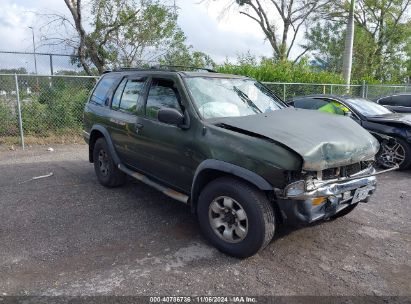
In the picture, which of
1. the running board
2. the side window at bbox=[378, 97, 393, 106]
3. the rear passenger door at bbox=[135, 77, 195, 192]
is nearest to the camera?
the rear passenger door at bbox=[135, 77, 195, 192]

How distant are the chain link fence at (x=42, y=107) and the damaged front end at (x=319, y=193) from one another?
769 centimetres

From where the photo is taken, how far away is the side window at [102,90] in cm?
559

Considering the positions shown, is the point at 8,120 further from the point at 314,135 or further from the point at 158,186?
the point at 314,135

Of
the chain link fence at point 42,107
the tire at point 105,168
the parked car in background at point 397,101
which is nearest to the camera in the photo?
the tire at point 105,168

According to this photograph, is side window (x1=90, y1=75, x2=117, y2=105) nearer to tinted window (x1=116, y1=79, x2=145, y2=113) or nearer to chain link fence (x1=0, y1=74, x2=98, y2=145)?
tinted window (x1=116, y1=79, x2=145, y2=113)

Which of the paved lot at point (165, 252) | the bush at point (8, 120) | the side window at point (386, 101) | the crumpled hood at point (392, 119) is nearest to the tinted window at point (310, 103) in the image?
the crumpled hood at point (392, 119)

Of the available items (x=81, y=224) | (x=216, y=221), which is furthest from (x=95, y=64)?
(x=216, y=221)

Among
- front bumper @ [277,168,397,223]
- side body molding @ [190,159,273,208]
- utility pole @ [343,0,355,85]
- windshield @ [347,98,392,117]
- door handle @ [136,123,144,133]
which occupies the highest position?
utility pole @ [343,0,355,85]

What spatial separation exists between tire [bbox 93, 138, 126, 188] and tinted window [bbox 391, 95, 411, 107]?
8.74 metres

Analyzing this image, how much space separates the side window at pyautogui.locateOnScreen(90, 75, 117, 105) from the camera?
18.3 ft

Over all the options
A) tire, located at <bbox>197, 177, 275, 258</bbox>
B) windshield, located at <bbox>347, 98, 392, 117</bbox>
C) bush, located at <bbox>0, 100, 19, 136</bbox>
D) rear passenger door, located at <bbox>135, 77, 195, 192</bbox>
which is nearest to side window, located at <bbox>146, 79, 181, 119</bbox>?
rear passenger door, located at <bbox>135, 77, 195, 192</bbox>

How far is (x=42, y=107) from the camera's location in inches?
378

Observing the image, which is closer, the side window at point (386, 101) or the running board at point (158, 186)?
the running board at point (158, 186)

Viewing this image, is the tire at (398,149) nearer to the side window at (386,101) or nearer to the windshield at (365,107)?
the windshield at (365,107)
